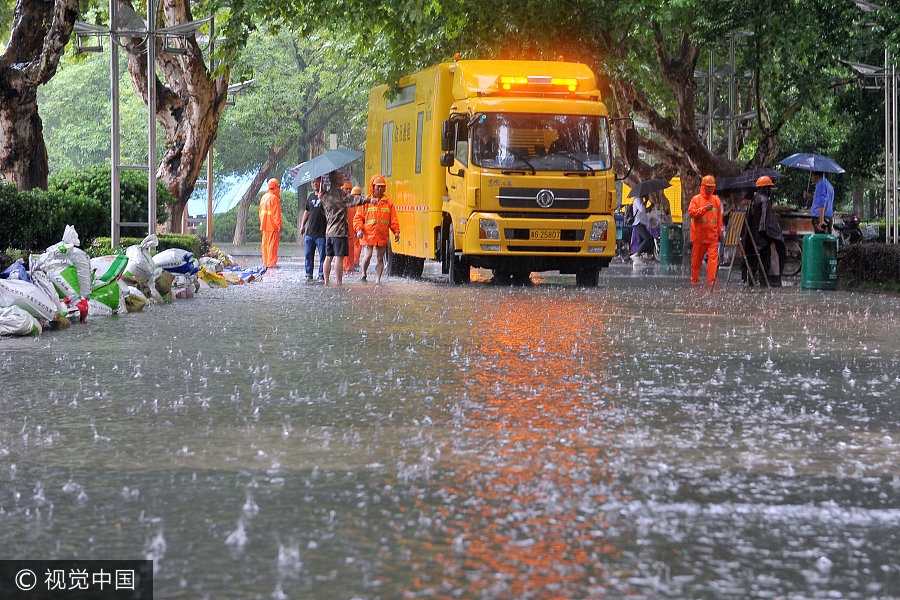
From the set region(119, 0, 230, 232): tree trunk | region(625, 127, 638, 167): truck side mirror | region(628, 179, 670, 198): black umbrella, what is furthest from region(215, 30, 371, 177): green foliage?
region(625, 127, 638, 167): truck side mirror

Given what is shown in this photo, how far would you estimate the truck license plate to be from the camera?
73.6ft

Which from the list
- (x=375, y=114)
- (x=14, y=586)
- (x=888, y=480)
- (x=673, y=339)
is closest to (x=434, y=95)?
(x=375, y=114)

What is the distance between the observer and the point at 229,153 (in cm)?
6650

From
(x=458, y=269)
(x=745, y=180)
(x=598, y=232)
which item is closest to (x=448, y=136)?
(x=458, y=269)

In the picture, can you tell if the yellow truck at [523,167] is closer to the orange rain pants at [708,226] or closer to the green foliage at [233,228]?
the orange rain pants at [708,226]

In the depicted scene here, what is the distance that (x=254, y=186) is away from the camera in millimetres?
64438

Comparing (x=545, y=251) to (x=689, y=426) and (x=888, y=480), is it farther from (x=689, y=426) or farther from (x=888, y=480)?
(x=888, y=480)

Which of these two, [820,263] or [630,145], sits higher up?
[630,145]

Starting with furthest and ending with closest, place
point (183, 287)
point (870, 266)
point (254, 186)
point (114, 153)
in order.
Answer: point (254, 186) → point (870, 266) → point (114, 153) → point (183, 287)

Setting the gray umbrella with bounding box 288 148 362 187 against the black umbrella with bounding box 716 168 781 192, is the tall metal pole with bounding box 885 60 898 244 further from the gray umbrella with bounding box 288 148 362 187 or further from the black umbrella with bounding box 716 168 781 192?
the gray umbrella with bounding box 288 148 362 187

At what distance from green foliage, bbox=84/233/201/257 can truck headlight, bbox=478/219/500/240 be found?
4.77 metres

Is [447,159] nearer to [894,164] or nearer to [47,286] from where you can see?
[894,164]

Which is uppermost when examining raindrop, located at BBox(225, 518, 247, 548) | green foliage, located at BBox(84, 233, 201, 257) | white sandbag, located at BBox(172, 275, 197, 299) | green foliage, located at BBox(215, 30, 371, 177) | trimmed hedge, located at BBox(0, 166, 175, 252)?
green foliage, located at BBox(215, 30, 371, 177)

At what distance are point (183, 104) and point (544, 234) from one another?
415 inches
